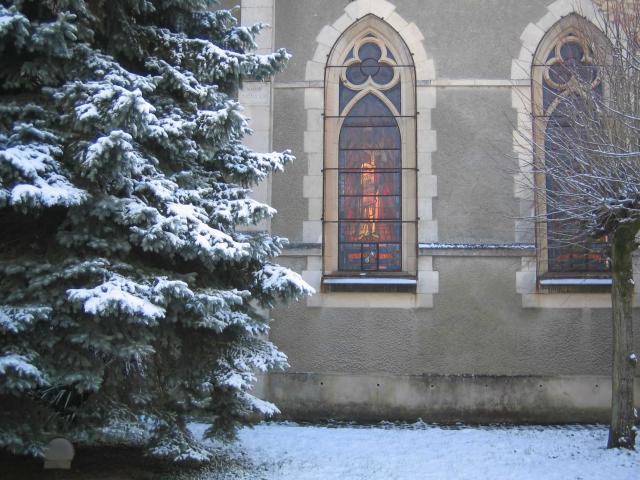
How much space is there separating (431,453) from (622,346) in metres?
2.42

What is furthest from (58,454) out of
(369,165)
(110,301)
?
(369,165)

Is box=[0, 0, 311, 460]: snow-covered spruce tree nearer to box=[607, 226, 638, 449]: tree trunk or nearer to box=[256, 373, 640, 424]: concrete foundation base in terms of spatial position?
box=[256, 373, 640, 424]: concrete foundation base

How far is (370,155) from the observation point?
9359mm

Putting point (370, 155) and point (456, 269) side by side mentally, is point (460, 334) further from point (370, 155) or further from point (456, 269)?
point (370, 155)

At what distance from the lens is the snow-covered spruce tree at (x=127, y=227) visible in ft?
16.4

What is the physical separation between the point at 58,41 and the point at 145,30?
1157 mm

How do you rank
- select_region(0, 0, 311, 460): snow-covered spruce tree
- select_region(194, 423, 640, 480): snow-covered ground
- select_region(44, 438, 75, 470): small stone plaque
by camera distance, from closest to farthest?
select_region(0, 0, 311, 460): snow-covered spruce tree, select_region(44, 438, 75, 470): small stone plaque, select_region(194, 423, 640, 480): snow-covered ground

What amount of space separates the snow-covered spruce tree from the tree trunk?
3609 millimetres

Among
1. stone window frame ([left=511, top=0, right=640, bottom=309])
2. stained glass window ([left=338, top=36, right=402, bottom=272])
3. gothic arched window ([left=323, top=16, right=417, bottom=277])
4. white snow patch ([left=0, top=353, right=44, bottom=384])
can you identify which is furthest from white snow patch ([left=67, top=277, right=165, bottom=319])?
stone window frame ([left=511, top=0, right=640, bottom=309])

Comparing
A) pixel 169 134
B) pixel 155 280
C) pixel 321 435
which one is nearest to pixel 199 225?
pixel 155 280

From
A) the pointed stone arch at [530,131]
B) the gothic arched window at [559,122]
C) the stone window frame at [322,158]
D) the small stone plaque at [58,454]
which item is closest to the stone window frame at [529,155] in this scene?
the pointed stone arch at [530,131]

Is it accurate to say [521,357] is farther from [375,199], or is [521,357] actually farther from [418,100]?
[418,100]

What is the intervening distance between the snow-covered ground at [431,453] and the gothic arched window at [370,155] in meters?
2.28

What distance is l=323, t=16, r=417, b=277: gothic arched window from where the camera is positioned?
30.1 feet
